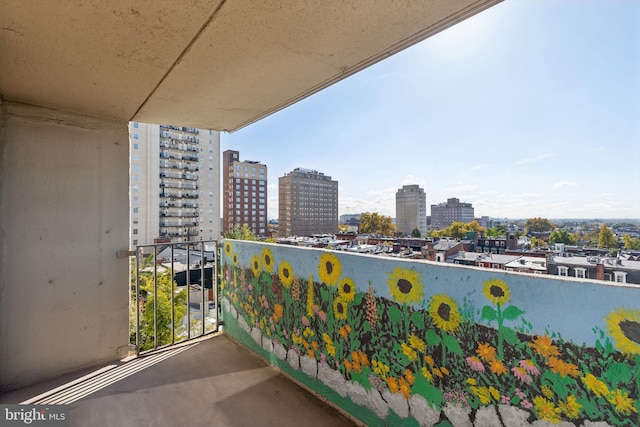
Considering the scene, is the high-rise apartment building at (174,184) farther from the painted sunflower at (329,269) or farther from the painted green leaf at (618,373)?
the painted green leaf at (618,373)

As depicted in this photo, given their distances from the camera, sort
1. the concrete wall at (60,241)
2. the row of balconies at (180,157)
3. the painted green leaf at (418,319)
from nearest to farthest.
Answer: the painted green leaf at (418,319), the concrete wall at (60,241), the row of balconies at (180,157)

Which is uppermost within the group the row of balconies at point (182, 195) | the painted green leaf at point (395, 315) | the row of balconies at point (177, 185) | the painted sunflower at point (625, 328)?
the row of balconies at point (177, 185)

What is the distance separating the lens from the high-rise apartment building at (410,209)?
63.7 meters

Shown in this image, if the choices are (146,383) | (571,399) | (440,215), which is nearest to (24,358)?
(146,383)

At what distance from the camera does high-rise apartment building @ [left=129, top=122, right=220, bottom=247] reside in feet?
126

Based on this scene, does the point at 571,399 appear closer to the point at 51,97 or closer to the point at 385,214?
the point at 51,97

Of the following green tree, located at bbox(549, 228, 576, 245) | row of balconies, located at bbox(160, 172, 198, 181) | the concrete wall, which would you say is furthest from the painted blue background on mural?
green tree, located at bbox(549, 228, 576, 245)

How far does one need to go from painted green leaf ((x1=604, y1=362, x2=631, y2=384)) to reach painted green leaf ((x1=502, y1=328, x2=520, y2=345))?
0.81 feet

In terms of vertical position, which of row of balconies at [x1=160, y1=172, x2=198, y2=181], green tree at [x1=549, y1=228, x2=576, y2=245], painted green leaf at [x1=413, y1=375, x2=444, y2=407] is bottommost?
green tree at [x1=549, y1=228, x2=576, y2=245]

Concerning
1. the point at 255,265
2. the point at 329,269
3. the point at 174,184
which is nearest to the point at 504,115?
the point at 255,265

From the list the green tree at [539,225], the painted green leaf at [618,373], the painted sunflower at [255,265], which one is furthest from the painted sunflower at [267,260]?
the green tree at [539,225]

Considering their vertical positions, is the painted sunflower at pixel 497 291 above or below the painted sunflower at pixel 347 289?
above

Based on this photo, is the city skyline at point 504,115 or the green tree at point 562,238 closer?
the city skyline at point 504,115

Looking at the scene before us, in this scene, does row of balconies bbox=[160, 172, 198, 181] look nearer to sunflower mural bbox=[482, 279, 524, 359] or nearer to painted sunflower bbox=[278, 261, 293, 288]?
painted sunflower bbox=[278, 261, 293, 288]
